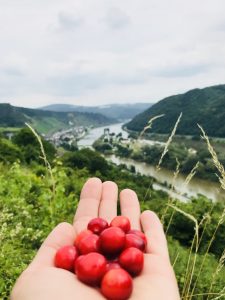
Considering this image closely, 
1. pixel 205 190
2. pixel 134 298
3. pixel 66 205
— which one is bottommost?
pixel 205 190

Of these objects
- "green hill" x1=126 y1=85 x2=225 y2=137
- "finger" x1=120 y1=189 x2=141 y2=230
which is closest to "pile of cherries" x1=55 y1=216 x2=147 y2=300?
"finger" x1=120 y1=189 x2=141 y2=230

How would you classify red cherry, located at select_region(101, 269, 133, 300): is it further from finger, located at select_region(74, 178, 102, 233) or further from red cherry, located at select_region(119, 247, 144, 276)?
finger, located at select_region(74, 178, 102, 233)

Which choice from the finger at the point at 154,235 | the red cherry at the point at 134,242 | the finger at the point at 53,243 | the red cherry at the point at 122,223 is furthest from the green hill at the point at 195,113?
the red cherry at the point at 134,242

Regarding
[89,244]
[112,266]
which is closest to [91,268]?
[112,266]

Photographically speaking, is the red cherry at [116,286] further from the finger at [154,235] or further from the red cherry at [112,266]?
the finger at [154,235]

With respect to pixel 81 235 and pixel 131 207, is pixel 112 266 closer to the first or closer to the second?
pixel 81 235

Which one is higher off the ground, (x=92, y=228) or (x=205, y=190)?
(x=92, y=228)

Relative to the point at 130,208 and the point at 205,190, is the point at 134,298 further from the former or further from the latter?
the point at 205,190

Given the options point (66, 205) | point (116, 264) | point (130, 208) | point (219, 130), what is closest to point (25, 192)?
point (66, 205)
